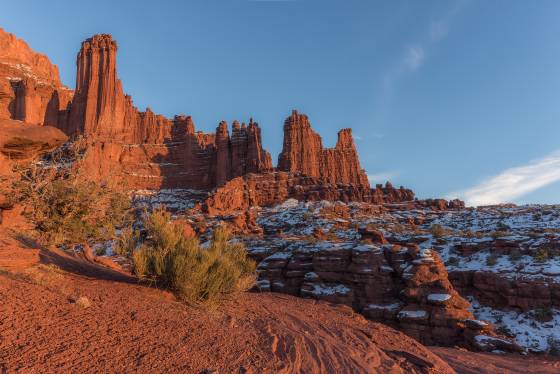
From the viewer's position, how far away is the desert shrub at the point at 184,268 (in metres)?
7.50

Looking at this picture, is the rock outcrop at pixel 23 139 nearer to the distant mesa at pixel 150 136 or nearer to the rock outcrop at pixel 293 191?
the rock outcrop at pixel 293 191

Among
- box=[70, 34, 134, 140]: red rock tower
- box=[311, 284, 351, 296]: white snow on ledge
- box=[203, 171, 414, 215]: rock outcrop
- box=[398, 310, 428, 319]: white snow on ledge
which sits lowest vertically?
box=[398, 310, 428, 319]: white snow on ledge

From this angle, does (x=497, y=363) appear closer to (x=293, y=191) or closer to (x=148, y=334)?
(x=148, y=334)

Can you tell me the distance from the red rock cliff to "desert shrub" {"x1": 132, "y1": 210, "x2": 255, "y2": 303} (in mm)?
81727

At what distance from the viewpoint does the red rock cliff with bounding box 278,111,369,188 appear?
9506 centimetres

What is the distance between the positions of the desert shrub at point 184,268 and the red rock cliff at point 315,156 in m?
81.7

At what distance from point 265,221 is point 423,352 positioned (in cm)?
3977

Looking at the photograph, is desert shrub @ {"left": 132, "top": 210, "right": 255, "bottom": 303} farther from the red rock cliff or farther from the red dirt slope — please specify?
the red rock cliff

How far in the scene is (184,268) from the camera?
24.7 ft

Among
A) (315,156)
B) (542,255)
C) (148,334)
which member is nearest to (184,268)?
(148,334)

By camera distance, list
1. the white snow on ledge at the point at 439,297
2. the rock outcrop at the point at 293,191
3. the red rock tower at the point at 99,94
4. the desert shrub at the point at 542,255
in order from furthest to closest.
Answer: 1. the red rock tower at the point at 99,94
2. the rock outcrop at the point at 293,191
3. the desert shrub at the point at 542,255
4. the white snow on ledge at the point at 439,297

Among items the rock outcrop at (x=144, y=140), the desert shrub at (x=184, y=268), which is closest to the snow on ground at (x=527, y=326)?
the desert shrub at (x=184, y=268)

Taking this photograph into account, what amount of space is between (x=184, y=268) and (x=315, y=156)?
3645 inches

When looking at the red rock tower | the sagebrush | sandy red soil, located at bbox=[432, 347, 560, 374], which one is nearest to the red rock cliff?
the red rock tower
